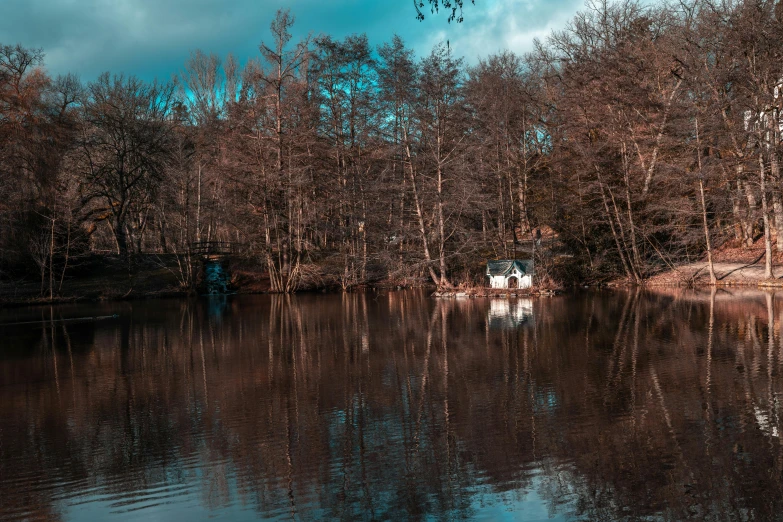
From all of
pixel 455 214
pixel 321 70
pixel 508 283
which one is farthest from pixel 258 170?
pixel 508 283

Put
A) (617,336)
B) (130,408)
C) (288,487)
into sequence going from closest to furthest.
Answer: (288,487)
(130,408)
(617,336)

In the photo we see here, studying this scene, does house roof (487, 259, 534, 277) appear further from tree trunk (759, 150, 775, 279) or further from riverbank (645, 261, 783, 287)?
tree trunk (759, 150, 775, 279)

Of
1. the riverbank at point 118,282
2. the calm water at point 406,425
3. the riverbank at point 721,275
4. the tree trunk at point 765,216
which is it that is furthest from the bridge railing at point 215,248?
the tree trunk at point 765,216

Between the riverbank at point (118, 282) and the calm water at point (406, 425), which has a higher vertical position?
the riverbank at point (118, 282)

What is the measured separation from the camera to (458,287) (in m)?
33.9

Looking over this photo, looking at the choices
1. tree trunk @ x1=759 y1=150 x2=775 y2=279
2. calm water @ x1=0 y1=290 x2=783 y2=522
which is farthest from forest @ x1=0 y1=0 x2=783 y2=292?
calm water @ x1=0 y1=290 x2=783 y2=522

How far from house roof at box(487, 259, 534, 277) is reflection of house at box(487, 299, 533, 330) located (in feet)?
10.8

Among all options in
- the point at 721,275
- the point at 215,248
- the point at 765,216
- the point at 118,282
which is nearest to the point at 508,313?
the point at 765,216

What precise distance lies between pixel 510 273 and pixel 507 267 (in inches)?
13.0

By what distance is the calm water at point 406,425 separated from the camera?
737cm

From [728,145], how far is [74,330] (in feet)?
97.0

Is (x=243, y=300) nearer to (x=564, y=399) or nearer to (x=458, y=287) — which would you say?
(x=458, y=287)

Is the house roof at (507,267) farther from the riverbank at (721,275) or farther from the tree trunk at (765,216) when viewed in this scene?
the tree trunk at (765,216)

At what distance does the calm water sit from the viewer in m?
7.37
